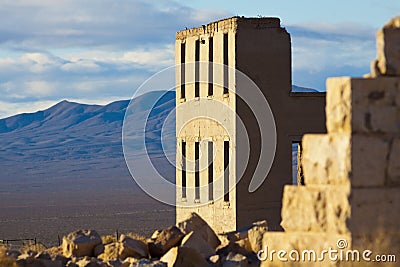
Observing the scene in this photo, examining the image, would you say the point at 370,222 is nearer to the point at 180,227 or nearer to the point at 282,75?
the point at 180,227

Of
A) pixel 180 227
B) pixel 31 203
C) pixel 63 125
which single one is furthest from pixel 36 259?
pixel 63 125

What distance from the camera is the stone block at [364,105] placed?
34.9 feet

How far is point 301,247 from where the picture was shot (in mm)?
11117

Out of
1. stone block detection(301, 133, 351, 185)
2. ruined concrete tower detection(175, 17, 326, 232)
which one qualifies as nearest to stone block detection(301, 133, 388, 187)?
stone block detection(301, 133, 351, 185)

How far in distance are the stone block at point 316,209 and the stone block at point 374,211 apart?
95 mm

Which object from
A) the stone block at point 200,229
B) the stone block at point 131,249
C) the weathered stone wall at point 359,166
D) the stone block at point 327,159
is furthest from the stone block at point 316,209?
the stone block at point 200,229

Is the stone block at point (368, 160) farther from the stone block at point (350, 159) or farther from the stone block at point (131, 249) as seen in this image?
the stone block at point (131, 249)

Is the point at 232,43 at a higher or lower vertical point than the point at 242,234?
higher

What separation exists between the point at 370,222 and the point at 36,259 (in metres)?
5.93

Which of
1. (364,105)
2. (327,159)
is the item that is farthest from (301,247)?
(364,105)

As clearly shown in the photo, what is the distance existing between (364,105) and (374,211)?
1.13 metres

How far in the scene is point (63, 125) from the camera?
599ft
